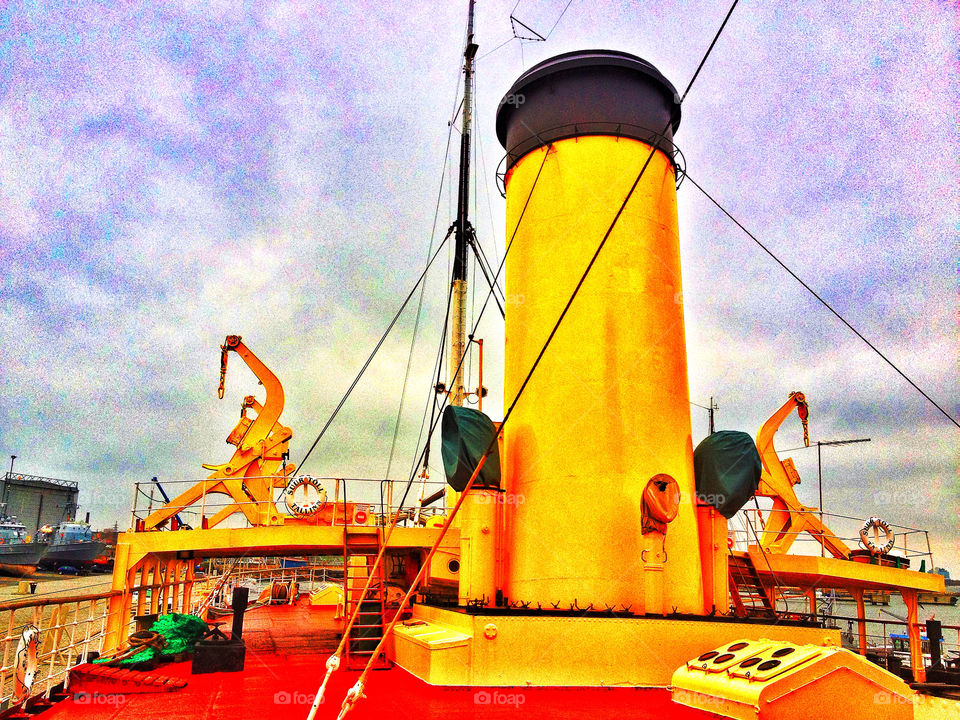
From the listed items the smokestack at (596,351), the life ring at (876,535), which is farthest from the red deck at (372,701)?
the life ring at (876,535)

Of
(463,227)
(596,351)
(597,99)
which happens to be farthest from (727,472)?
(463,227)

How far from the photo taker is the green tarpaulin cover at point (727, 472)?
9562 mm

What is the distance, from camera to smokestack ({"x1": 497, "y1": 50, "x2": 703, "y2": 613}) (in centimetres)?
898

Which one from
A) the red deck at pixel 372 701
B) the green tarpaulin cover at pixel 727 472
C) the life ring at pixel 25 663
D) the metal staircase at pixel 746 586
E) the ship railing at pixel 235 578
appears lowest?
the ship railing at pixel 235 578

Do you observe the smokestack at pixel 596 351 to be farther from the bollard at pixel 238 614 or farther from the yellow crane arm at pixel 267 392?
the yellow crane arm at pixel 267 392

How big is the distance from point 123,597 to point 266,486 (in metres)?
5.21

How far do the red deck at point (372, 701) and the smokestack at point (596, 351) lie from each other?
1417 millimetres

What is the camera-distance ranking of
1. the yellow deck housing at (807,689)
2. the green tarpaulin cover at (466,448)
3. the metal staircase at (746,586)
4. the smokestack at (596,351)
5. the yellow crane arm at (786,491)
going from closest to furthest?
the yellow deck housing at (807,689), the smokestack at (596,351), the green tarpaulin cover at (466,448), the metal staircase at (746,586), the yellow crane arm at (786,491)

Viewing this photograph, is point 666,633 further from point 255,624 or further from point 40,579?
point 40,579

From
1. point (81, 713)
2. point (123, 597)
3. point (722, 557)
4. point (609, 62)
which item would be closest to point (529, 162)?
point (609, 62)

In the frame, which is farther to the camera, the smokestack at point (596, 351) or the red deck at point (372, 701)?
the smokestack at point (596, 351)

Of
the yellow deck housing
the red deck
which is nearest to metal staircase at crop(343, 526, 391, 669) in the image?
the red deck

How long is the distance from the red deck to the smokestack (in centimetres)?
142

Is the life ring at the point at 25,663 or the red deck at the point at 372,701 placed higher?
the life ring at the point at 25,663
